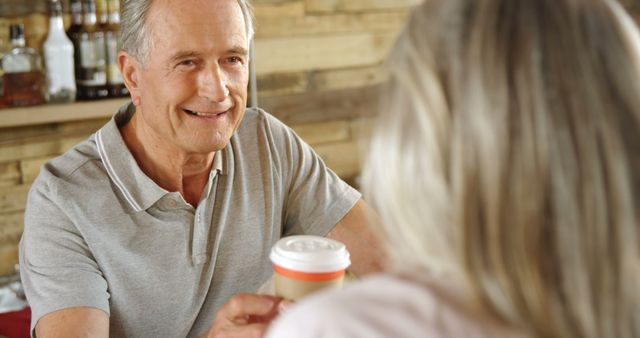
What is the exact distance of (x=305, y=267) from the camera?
1.16 m

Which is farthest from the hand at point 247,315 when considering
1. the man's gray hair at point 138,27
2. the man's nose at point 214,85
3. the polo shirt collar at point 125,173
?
the man's gray hair at point 138,27

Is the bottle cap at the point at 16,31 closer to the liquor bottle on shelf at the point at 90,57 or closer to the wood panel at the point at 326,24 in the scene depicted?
the liquor bottle on shelf at the point at 90,57

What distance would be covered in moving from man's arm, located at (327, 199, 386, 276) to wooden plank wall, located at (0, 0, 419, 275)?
123 centimetres

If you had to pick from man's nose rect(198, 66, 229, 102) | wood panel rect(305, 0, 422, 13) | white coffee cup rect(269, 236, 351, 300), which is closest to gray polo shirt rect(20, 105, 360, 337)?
man's nose rect(198, 66, 229, 102)

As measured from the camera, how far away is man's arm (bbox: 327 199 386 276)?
5.82 feet

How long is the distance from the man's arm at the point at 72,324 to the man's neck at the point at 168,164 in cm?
34

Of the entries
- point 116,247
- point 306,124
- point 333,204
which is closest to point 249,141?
point 333,204

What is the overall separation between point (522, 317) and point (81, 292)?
3.29 ft

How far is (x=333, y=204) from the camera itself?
1.85m

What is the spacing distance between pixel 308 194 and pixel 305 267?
2.31 feet

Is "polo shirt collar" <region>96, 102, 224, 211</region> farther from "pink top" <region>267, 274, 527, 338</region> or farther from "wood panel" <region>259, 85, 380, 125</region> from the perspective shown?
"wood panel" <region>259, 85, 380, 125</region>

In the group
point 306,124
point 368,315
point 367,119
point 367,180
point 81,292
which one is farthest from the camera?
point 306,124

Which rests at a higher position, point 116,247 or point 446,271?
point 446,271

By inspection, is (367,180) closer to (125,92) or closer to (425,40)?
(425,40)
